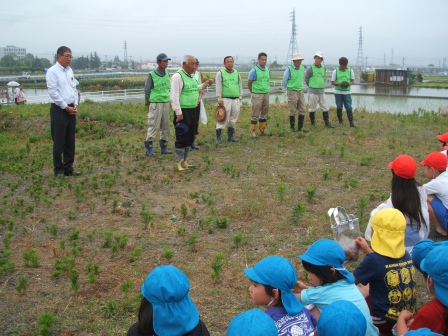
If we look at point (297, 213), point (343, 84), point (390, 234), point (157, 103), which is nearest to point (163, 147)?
point (157, 103)

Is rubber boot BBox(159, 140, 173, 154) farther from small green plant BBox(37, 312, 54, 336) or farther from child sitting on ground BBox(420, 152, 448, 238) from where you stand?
small green plant BBox(37, 312, 54, 336)

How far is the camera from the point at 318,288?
9.40 feet

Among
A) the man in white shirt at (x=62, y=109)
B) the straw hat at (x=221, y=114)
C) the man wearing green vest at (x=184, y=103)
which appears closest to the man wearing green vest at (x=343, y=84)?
the straw hat at (x=221, y=114)

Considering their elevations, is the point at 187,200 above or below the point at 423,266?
below

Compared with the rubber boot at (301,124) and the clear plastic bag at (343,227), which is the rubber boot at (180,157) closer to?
the clear plastic bag at (343,227)

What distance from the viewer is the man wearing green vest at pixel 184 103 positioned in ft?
23.6

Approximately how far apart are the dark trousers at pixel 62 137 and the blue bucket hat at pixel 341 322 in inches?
227

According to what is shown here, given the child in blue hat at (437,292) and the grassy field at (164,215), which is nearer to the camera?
the child in blue hat at (437,292)

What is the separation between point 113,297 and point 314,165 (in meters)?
4.76

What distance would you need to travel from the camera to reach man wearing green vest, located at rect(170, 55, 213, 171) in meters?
7.20

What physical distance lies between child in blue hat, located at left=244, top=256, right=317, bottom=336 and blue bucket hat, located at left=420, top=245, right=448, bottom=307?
0.73 m

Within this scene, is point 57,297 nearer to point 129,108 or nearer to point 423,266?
point 423,266

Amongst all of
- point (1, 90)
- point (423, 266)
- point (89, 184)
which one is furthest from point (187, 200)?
point (1, 90)

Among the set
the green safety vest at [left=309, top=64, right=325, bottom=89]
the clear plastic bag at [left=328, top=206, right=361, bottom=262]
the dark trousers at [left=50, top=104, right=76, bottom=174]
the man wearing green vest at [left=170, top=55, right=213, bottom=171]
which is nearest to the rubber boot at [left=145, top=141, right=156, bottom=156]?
the man wearing green vest at [left=170, top=55, right=213, bottom=171]
